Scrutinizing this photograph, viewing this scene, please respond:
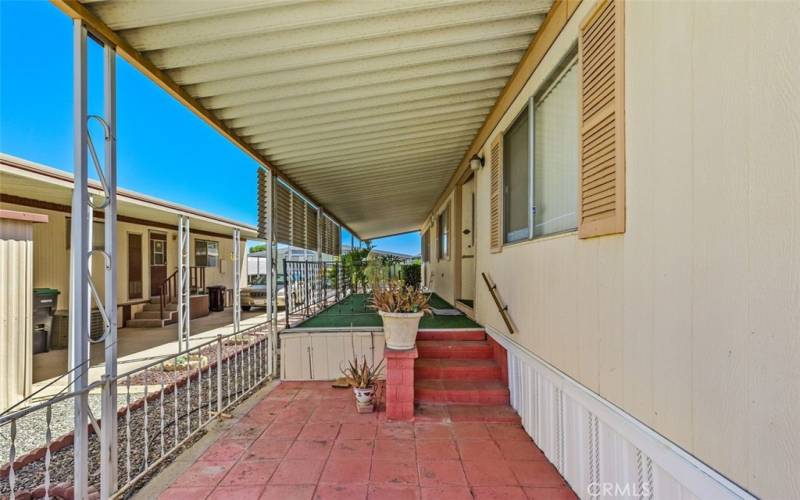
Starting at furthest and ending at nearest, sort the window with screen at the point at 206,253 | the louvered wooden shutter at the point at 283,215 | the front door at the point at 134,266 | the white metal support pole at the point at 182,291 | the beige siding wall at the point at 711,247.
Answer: the window with screen at the point at 206,253 → the front door at the point at 134,266 → the white metal support pole at the point at 182,291 → the louvered wooden shutter at the point at 283,215 → the beige siding wall at the point at 711,247

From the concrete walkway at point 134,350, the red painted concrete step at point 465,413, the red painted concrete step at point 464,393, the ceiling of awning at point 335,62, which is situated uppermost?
the ceiling of awning at point 335,62

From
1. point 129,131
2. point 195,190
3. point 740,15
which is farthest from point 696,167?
point 195,190

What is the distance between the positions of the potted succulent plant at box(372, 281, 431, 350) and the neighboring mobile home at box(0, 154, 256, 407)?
413 centimetres

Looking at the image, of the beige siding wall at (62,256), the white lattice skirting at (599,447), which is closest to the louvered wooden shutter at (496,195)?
the white lattice skirting at (599,447)

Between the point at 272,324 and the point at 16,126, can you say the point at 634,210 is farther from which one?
the point at 16,126

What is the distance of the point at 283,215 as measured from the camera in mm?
5711

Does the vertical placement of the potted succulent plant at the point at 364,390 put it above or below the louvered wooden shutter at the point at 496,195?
below

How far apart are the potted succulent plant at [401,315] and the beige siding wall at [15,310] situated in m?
4.04

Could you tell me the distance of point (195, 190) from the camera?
1977 cm

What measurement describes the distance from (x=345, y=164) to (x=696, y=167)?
4357 mm

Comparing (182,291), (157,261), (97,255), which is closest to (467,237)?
(182,291)

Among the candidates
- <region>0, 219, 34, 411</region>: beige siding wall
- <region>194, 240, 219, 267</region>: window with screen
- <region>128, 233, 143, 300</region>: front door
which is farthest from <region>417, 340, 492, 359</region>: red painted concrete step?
<region>194, 240, 219, 267</region>: window with screen

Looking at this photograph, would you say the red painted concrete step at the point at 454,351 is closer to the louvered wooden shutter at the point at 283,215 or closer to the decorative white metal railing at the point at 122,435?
the decorative white metal railing at the point at 122,435

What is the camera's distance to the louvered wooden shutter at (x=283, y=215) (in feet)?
17.8
